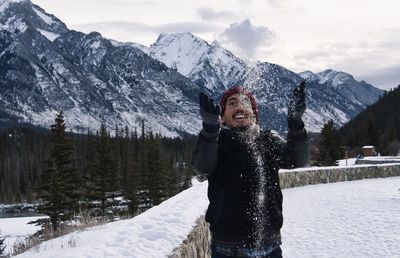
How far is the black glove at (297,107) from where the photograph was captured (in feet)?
11.1

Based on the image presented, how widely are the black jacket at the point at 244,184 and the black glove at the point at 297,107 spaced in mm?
84

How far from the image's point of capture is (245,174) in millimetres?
3428

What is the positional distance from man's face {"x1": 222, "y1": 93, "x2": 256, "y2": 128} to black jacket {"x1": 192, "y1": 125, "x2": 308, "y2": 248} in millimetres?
60

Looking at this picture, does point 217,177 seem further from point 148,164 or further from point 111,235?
point 148,164

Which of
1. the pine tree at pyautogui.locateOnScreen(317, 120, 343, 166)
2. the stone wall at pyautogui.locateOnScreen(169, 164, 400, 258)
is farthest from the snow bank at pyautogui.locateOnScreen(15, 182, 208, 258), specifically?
the pine tree at pyautogui.locateOnScreen(317, 120, 343, 166)

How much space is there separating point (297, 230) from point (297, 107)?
750 centimetres

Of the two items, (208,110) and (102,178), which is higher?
(208,110)

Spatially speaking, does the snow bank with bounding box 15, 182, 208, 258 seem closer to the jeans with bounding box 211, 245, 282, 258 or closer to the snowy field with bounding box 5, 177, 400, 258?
the snowy field with bounding box 5, 177, 400, 258

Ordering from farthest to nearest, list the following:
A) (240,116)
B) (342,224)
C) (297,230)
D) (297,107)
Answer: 1. (342,224)
2. (297,230)
3. (240,116)
4. (297,107)

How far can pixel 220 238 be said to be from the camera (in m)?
3.45

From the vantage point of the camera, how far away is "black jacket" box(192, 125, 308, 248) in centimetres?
338

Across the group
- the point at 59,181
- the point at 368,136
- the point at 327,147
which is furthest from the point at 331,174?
the point at 368,136

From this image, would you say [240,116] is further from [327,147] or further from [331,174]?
[327,147]

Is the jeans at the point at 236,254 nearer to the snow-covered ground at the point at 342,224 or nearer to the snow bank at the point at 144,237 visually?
the snow bank at the point at 144,237
